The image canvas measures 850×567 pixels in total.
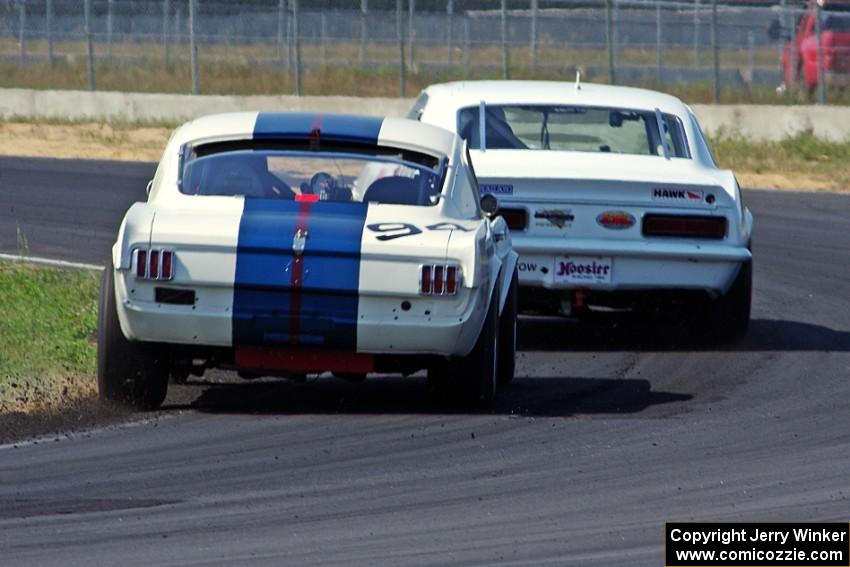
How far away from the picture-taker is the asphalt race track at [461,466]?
6.07 meters

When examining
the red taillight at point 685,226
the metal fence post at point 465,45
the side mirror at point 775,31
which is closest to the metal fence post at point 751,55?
the side mirror at point 775,31

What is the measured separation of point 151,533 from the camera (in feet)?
20.1

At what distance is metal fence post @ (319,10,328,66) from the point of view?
33.2 m

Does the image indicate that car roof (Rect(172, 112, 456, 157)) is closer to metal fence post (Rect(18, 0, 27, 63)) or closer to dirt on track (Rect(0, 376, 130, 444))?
dirt on track (Rect(0, 376, 130, 444))

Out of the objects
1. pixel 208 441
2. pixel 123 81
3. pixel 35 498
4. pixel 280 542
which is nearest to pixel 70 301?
pixel 208 441

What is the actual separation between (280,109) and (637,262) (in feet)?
60.2

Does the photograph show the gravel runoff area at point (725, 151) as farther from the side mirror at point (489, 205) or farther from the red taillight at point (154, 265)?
the red taillight at point (154, 265)

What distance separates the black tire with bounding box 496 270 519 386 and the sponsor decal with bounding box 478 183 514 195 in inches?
44.8

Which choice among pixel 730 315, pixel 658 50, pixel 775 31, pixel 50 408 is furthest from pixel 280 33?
pixel 50 408

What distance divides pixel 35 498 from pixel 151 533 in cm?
74

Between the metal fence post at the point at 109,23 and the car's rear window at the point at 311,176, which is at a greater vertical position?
the car's rear window at the point at 311,176

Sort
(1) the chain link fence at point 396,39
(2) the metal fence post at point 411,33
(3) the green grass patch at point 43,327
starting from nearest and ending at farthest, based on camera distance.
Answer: (3) the green grass patch at point 43,327 → (1) the chain link fence at point 396,39 → (2) the metal fence post at point 411,33

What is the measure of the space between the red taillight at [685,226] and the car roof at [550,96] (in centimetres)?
128

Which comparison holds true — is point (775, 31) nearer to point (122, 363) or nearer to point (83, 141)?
point (83, 141)
